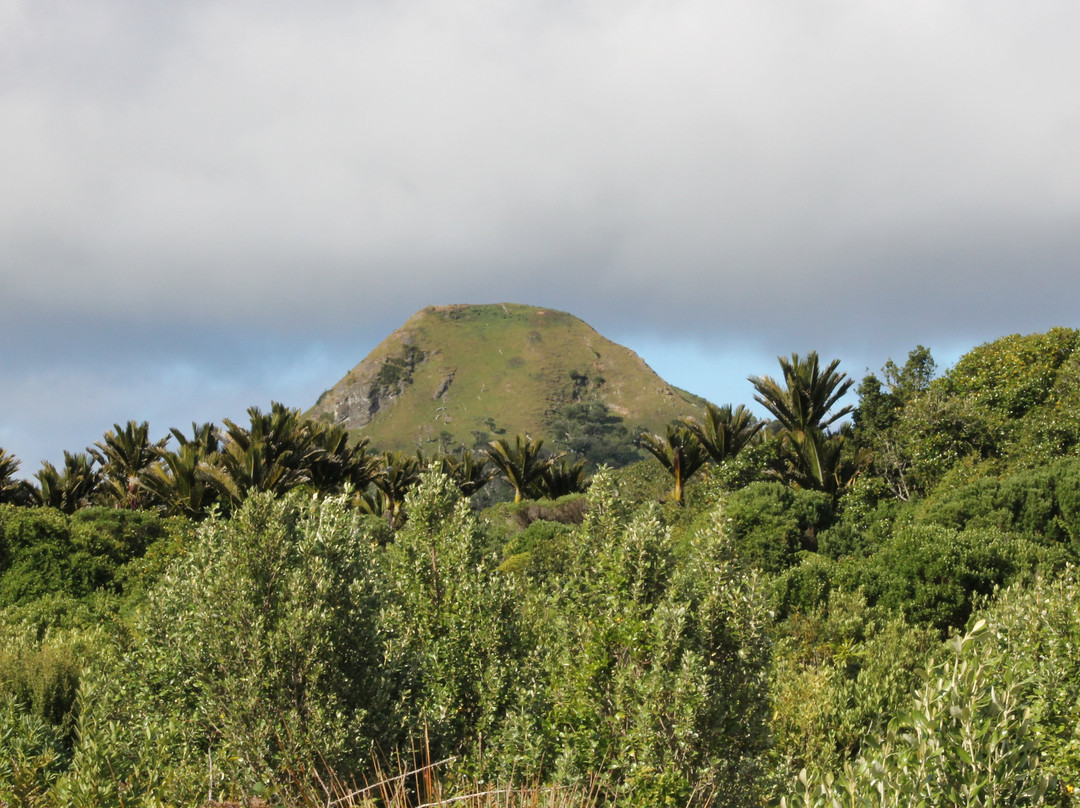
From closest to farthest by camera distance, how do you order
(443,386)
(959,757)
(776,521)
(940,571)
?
(959,757) < (940,571) < (776,521) < (443,386)

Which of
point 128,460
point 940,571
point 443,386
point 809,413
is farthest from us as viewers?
point 443,386

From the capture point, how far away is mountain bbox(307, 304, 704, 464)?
161375 millimetres

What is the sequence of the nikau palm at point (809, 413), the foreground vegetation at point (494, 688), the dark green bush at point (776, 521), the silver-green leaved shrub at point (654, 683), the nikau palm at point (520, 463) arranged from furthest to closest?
the nikau palm at point (520, 463) < the nikau palm at point (809, 413) < the dark green bush at point (776, 521) < the silver-green leaved shrub at point (654, 683) < the foreground vegetation at point (494, 688)

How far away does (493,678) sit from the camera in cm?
619

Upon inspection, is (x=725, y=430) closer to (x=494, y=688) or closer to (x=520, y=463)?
(x=520, y=463)

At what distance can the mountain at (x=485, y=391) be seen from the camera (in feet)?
529

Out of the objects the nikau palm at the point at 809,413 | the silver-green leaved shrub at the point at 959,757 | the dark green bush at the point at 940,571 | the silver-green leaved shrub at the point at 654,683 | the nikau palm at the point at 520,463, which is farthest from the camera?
the nikau palm at the point at 520,463

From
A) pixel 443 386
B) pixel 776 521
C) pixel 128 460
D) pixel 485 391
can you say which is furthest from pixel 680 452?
pixel 443 386

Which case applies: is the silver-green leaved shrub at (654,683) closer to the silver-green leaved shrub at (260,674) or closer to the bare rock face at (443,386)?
the silver-green leaved shrub at (260,674)

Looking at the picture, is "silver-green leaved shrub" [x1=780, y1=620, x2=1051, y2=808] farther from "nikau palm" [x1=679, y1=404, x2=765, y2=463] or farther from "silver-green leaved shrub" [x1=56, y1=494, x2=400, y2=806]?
"nikau palm" [x1=679, y1=404, x2=765, y2=463]

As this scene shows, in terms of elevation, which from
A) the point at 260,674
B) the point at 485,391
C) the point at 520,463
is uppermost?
the point at 485,391

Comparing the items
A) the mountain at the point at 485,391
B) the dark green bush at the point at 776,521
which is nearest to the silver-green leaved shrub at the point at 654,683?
the dark green bush at the point at 776,521

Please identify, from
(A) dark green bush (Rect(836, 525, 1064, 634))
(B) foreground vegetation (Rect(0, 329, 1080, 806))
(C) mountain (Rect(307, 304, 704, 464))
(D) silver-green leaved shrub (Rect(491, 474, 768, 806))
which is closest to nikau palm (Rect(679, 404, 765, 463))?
(A) dark green bush (Rect(836, 525, 1064, 634))

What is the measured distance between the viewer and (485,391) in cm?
17725
